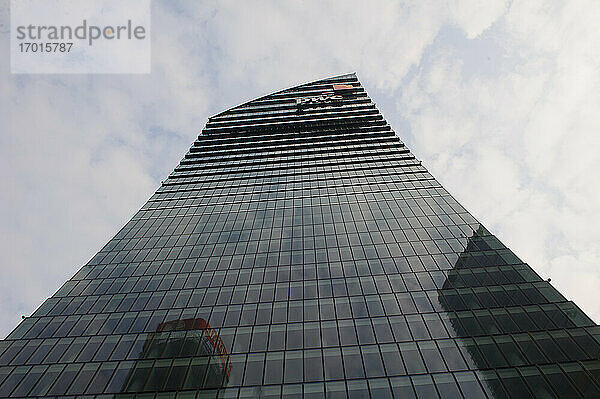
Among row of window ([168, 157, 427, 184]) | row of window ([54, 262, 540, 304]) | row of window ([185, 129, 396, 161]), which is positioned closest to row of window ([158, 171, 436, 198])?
row of window ([168, 157, 427, 184])

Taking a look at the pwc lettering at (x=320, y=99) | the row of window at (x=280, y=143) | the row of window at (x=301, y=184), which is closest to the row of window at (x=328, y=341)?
the row of window at (x=301, y=184)

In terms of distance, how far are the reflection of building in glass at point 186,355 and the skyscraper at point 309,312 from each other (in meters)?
0.12

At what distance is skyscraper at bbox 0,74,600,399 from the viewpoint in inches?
1002

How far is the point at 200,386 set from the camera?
2578cm

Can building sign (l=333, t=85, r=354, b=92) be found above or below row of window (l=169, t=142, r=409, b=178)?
above

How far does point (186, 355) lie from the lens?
2869cm

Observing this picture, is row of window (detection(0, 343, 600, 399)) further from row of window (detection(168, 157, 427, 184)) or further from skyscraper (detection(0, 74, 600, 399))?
row of window (detection(168, 157, 427, 184))

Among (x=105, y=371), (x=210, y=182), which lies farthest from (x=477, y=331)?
(x=210, y=182)

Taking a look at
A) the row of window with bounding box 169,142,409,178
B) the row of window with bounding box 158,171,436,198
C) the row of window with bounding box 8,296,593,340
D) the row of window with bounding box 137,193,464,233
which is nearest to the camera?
the row of window with bounding box 8,296,593,340


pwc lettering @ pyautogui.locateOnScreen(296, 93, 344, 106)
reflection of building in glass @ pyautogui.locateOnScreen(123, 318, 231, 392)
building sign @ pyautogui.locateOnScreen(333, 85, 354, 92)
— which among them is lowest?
reflection of building in glass @ pyautogui.locateOnScreen(123, 318, 231, 392)

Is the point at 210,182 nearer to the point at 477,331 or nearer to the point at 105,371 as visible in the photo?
the point at 105,371

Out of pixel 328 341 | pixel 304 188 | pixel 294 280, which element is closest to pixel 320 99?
pixel 304 188

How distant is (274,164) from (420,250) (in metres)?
35.6

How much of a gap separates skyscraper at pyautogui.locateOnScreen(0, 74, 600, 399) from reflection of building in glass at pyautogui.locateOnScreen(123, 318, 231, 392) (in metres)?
0.12
